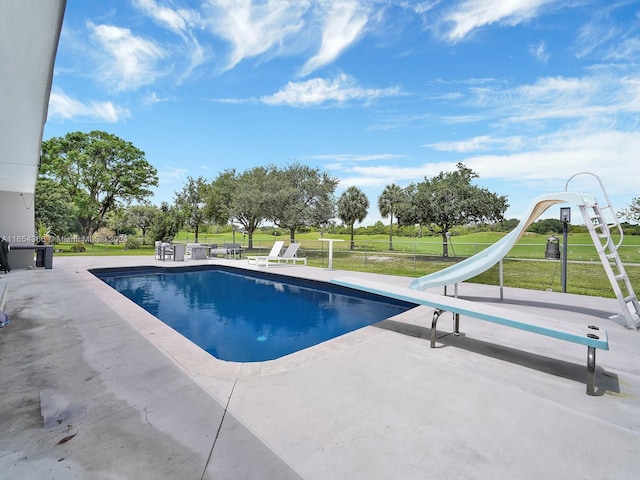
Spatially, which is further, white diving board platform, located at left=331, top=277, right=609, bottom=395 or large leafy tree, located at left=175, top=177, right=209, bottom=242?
large leafy tree, located at left=175, top=177, right=209, bottom=242

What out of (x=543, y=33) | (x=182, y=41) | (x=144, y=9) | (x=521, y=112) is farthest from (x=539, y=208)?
(x=182, y=41)

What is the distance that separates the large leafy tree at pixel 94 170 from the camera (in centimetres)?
2455

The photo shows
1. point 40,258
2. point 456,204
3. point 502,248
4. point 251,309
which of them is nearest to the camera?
point 502,248

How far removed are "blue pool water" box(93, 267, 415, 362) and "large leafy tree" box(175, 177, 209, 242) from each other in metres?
18.1

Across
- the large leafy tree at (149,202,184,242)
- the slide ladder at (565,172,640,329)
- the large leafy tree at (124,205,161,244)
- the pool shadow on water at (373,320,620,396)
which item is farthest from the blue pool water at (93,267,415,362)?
the large leafy tree at (124,205,161,244)

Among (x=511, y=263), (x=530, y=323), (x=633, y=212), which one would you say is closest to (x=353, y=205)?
(x=511, y=263)

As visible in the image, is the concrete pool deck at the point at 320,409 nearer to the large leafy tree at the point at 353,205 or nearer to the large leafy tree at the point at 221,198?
the large leafy tree at the point at 221,198

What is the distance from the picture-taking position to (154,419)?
2150mm

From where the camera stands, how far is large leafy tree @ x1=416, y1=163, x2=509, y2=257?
59.1 ft

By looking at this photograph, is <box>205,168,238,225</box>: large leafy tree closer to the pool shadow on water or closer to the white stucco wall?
the white stucco wall

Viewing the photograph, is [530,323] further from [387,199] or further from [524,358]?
[387,199]

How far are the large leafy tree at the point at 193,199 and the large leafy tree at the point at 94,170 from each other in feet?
10.6

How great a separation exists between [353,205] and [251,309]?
87.2ft

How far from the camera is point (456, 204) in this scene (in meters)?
18.2
